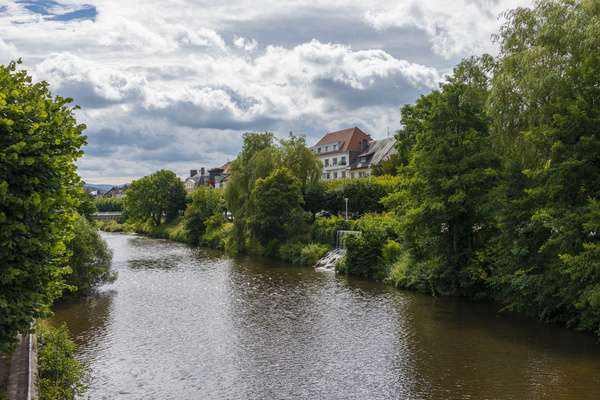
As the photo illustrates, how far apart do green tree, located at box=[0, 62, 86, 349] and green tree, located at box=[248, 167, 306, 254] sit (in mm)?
33960

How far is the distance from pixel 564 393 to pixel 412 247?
51.2 ft

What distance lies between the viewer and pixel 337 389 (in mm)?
14734

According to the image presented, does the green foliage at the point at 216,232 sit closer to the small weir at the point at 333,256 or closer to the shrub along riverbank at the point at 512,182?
the small weir at the point at 333,256

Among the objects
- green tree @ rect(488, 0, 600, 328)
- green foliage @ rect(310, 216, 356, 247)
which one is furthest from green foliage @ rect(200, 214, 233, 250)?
green tree @ rect(488, 0, 600, 328)

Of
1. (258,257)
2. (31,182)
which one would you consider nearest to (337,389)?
(31,182)

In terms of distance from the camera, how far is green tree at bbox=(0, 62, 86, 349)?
9375mm

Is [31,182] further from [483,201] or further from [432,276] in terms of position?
[432,276]

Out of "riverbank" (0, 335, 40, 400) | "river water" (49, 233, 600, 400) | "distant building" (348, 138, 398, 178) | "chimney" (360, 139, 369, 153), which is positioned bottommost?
"river water" (49, 233, 600, 400)

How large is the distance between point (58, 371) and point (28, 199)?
6.76m

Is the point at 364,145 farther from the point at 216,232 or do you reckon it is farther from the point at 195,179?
the point at 195,179

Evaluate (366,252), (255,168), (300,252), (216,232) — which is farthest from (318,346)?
(216,232)

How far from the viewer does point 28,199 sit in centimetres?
950

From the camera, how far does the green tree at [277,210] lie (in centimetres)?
4538

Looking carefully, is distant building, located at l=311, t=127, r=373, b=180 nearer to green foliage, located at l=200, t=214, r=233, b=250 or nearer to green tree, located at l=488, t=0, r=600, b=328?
green foliage, located at l=200, t=214, r=233, b=250
